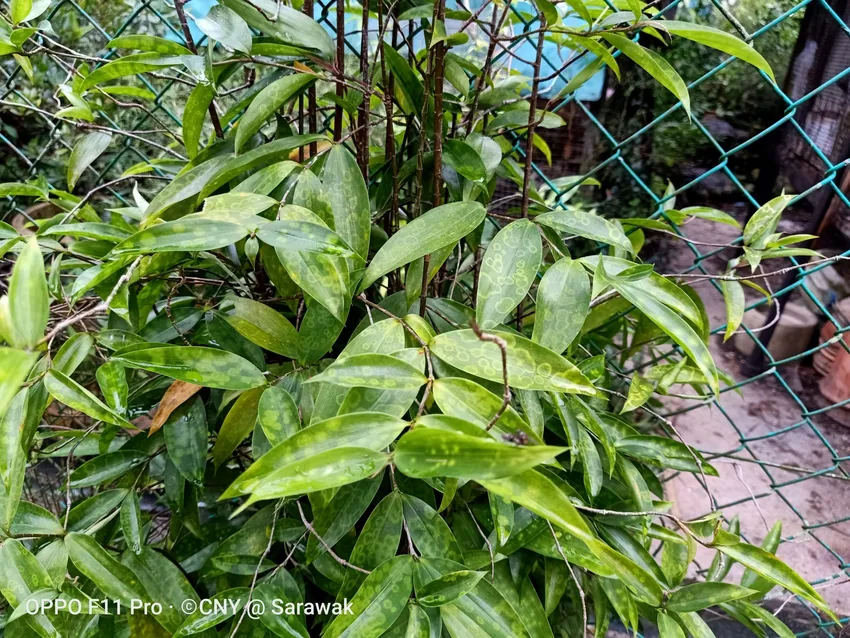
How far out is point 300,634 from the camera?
43cm

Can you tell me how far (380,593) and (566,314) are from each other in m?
0.24

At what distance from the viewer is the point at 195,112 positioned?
18.4 inches

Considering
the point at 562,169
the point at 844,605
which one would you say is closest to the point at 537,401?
the point at 844,605

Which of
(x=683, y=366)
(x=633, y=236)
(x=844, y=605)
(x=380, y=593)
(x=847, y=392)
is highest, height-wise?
(x=633, y=236)

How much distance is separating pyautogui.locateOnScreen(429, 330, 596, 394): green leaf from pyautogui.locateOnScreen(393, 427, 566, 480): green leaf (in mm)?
94

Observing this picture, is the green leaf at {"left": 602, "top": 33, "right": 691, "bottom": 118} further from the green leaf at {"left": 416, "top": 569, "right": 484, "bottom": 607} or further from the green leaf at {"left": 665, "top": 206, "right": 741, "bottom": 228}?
the green leaf at {"left": 416, "top": 569, "right": 484, "bottom": 607}

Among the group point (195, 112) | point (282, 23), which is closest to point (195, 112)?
point (195, 112)

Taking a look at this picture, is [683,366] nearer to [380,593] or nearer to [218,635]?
[380,593]

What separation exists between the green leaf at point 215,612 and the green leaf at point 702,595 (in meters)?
0.39

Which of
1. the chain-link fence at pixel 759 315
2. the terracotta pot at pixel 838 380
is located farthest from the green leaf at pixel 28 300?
the terracotta pot at pixel 838 380

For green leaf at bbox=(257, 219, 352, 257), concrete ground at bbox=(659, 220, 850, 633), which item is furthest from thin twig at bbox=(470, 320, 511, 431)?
concrete ground at bbox=(659, 220, 850, 633)

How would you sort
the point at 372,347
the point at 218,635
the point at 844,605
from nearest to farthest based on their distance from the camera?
the point at 372,347 → the point at 218,635 → the point at 844,605

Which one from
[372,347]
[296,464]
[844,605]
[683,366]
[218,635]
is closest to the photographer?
[296,464]

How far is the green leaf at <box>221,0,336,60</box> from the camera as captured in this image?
1.40ft
